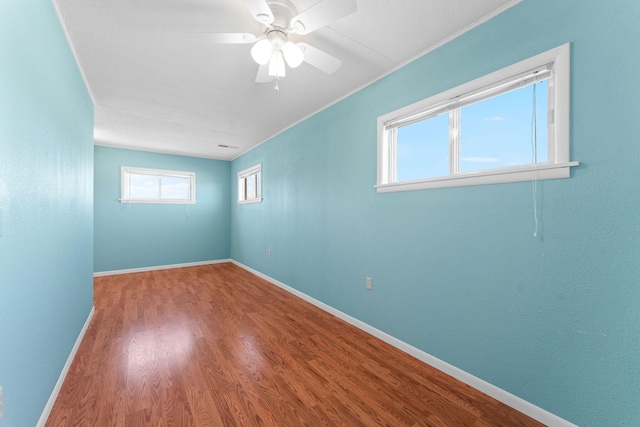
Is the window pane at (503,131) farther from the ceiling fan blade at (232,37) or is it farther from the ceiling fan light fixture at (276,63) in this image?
the ceiling fan blade at (232,37)

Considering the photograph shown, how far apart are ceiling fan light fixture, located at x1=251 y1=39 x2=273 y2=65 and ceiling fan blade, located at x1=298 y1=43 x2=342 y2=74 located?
0.21 metres

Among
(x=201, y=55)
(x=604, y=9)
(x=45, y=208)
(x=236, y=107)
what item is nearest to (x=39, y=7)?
(x=201, y=55)

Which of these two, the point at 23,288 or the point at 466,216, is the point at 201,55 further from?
the point at 466,216

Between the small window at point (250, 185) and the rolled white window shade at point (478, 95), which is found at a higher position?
the rolled white window shade at point (478, 95)

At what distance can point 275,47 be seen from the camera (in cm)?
164

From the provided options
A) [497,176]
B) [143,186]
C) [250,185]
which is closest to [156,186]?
[143,186]

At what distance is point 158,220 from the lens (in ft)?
17.0

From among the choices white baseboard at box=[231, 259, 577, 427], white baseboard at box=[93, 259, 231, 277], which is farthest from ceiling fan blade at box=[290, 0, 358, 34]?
white baseboard at box=[93, 259, 231, 277]

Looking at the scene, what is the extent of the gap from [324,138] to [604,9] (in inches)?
90.5

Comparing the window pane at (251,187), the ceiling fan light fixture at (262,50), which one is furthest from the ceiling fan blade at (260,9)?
the window pane at (251,187)

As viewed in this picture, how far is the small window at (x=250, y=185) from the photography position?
15.7ft

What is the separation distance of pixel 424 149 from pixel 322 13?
1.31 meters

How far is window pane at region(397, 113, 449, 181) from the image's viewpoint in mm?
2002

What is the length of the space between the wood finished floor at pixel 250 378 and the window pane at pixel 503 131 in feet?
5.10
